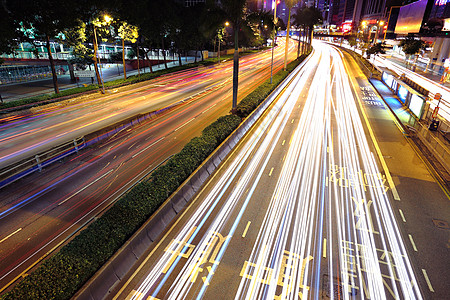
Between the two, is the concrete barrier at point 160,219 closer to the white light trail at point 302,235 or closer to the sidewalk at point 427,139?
the white light trail at point 302,235

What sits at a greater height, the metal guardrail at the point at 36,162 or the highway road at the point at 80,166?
the metal guardrail at the point at 36,162

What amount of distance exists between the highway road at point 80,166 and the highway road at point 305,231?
448 centimetres

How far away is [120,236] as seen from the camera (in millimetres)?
10156

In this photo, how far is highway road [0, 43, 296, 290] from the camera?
11398mm

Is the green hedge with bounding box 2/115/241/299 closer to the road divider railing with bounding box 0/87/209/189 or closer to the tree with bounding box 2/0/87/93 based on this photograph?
the road divider railing with bounding box 0/87/209/189

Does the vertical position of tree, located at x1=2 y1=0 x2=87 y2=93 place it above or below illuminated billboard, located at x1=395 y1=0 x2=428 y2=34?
below

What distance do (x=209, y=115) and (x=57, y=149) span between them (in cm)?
1480

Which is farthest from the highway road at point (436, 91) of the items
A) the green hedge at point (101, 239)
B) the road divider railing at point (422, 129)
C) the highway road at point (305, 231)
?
the green hedge at point (101, 239)

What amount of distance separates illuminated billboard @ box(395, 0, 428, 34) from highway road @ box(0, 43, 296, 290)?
157ft

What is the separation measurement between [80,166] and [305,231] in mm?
14374

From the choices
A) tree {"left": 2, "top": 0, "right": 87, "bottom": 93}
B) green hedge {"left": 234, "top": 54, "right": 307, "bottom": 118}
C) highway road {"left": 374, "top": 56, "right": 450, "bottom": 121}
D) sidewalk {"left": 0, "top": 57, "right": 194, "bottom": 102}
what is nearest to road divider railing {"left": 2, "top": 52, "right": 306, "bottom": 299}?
green hedge {"left": 234, "top": 54, "right": 307, "bottom": 118}

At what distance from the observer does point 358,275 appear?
9.66 m

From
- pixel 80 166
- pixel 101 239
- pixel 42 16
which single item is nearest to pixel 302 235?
pixel 101 239

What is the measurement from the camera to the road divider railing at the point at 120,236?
7.97m
